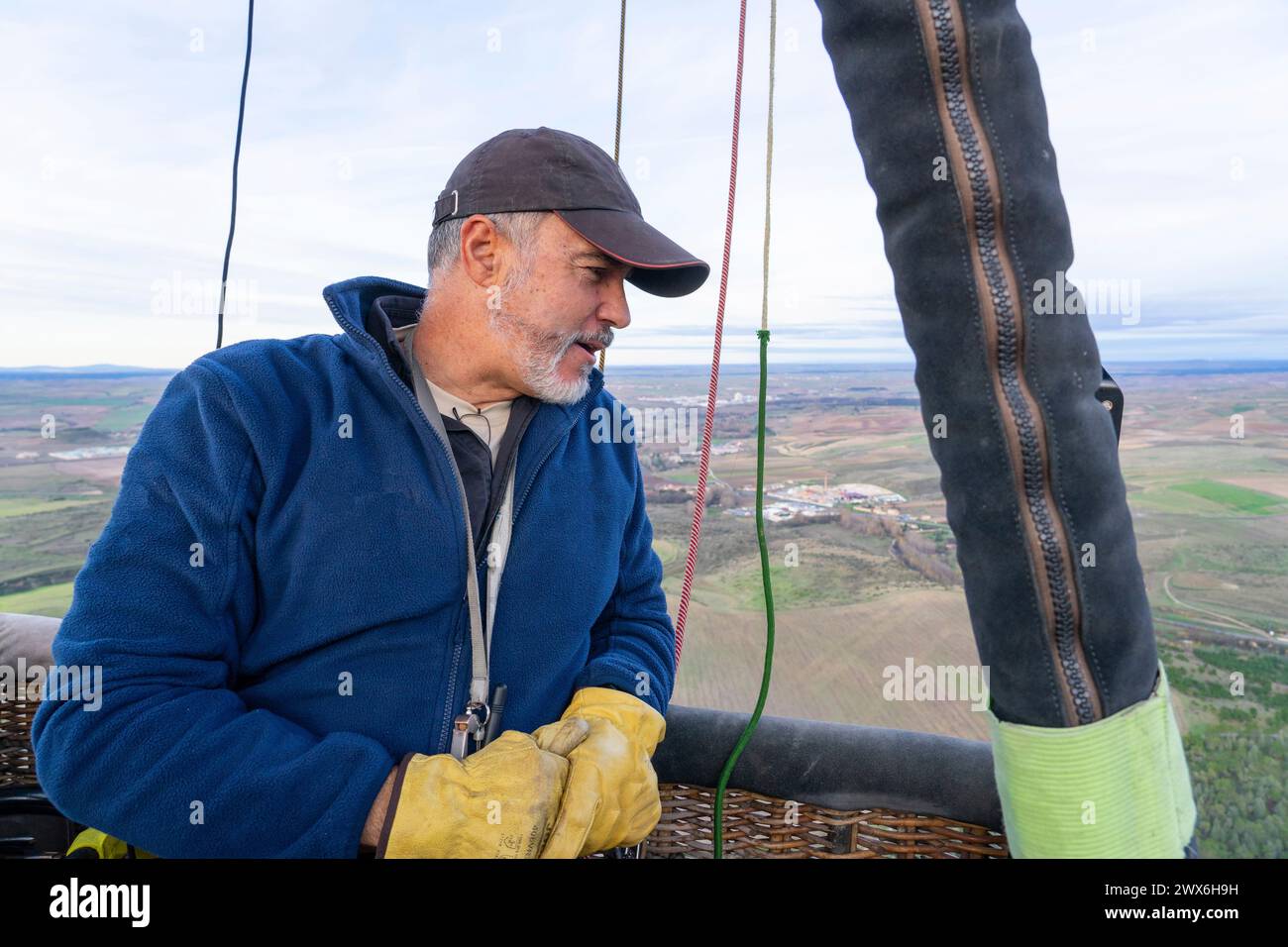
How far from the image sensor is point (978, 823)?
119cm

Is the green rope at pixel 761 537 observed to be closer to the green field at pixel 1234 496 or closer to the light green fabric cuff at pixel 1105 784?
the light green fabric cuff at pixel 1105 784

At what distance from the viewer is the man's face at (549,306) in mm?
1170

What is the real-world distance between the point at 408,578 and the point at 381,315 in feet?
1.31

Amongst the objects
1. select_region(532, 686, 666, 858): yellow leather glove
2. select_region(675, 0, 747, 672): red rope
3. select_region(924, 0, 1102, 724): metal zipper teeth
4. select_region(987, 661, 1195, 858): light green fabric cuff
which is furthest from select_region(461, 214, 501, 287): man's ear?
select_region(987, 661, 1195, 858): light green fabric cuff

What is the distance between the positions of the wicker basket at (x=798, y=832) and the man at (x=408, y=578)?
237 mm

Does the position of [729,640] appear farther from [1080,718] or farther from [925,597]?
[1080,718]

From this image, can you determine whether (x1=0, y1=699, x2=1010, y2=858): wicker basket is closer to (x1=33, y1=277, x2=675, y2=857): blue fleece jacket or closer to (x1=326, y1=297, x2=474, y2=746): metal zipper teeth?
(x1=33, y1=277, x2=675, y2=857): blue fleece jacket

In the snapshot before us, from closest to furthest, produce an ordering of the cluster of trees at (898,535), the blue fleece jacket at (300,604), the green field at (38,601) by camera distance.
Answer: the blue fleece jacket at (300,604)
the green field at (38,601)
the cluster of trees at (898,535)

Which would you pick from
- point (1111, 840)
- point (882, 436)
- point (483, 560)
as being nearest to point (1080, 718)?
point (1111, 840)

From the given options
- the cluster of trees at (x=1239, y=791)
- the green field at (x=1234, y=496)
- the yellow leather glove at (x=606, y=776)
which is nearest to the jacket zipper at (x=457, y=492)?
the yellow leather glove at (x=606, y=776)

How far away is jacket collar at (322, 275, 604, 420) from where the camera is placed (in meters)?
1.09

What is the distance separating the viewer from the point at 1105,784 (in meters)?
0.55

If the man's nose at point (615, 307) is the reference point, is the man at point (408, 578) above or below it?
below
